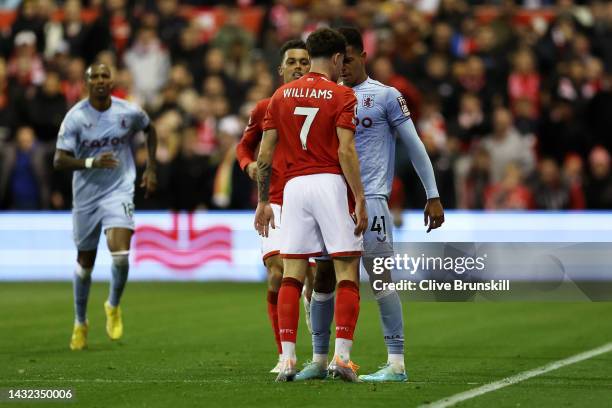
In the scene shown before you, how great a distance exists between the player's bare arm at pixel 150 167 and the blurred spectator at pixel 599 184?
9.64 m

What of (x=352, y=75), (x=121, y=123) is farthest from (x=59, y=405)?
(x=121, y=123)

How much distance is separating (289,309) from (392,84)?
40.7 feet

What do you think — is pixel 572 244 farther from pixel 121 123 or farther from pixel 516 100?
pixel 121 123

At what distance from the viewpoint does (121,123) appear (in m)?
14.3

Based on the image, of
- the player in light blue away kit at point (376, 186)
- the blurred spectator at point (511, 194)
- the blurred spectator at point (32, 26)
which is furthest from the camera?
the blurred spectator at point (32, 26)

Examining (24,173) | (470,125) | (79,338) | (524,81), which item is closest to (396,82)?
(470,125)

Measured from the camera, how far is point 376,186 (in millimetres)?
10477

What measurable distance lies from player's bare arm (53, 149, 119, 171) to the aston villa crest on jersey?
3925 mm

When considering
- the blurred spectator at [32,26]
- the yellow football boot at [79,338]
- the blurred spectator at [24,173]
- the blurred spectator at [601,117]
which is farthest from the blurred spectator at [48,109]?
the yellow football boot at [79,338]

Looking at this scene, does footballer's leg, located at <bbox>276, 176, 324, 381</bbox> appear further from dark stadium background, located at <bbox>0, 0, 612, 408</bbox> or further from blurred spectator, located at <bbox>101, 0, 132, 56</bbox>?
blurred spectator, located at <bbox>101, 0, 132, 56</bbox>

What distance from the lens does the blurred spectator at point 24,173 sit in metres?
24.0

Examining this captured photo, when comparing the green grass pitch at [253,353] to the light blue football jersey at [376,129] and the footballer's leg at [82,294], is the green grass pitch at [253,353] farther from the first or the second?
the light blue football jersey at [376,129]

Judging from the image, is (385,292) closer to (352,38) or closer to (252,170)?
(252,170)

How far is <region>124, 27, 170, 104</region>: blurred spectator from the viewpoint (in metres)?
25.8
